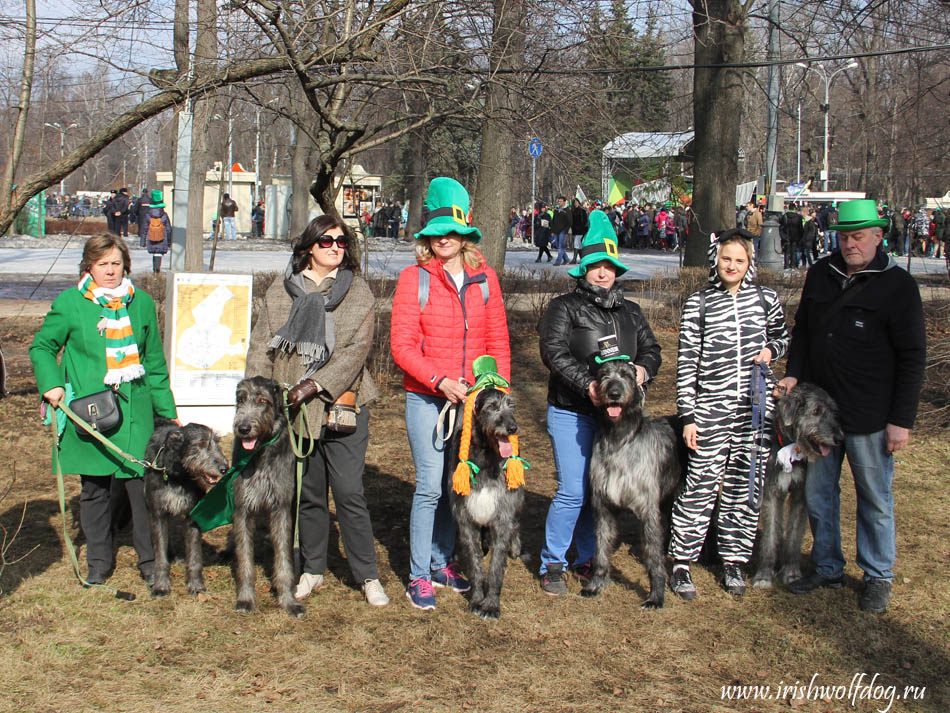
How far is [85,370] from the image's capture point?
4.77 m

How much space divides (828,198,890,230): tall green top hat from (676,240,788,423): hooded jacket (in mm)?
536

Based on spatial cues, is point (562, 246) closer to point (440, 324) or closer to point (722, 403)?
point (722, 403)

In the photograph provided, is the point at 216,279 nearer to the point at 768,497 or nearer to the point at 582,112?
the point at 582,112

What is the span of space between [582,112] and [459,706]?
6292 mm

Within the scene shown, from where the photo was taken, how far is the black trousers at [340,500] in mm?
4758

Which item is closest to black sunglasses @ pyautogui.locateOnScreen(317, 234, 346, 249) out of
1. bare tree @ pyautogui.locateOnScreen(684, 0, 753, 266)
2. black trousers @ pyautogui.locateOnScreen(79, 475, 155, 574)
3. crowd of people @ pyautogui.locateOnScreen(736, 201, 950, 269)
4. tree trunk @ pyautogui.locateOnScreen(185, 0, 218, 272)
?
black trousers @ pyautogui.locateOnScreen(79, 475, 155, 574)

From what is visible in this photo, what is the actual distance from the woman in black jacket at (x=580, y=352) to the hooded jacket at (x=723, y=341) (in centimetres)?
24

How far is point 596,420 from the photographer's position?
501 cm

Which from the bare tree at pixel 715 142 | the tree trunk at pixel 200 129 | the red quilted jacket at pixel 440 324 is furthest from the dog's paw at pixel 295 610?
the bare tree at pixel 715 142

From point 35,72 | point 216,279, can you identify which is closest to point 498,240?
point 216,279

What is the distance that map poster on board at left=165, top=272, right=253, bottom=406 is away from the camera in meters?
7.75

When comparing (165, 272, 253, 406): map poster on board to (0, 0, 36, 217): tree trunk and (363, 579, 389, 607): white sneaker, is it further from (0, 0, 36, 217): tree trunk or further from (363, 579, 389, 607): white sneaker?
(363, 579, 389, 607): white sneaker

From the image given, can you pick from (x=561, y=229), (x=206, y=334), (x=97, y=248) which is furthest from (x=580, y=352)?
(x=561, y=229)

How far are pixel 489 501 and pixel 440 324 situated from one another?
95 cm
